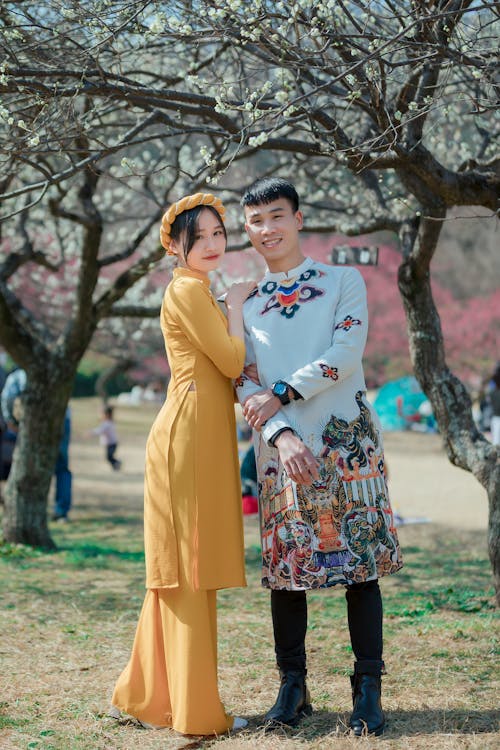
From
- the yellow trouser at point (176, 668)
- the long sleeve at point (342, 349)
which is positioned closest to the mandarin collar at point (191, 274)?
the long sleeve at point (342, 349)

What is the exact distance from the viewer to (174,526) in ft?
11.0

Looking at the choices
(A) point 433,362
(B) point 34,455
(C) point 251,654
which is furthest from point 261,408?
(B) point 34,455

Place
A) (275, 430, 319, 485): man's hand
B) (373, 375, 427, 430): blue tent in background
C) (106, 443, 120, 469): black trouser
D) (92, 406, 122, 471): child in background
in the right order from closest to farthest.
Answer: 1. (275, 430, 319, 485): man's hand
2. (92, 406, 122, 471): child in background
3. (106, 443, 120, 469): black trouser
4. (373, 375, 427, 430): blue tent in background

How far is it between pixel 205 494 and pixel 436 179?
7.21 feet

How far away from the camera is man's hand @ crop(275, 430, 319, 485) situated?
320 centimetres

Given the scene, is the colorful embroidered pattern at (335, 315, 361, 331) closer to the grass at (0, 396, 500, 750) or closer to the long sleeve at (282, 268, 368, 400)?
the long sleeve at (282, 268, 368, 400)

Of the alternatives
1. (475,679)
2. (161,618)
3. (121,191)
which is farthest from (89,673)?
(121,191)

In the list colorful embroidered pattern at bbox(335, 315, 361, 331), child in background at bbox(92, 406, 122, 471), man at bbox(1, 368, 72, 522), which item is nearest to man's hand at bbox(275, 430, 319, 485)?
colorful embroidered pattern at bbox(335, 315, 361, 331)

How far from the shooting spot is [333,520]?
3270mm

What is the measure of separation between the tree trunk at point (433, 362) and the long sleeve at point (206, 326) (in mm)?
2198

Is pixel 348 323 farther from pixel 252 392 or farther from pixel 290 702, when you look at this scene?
pixel 290 702

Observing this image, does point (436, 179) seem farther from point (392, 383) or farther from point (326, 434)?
point (392, 383)

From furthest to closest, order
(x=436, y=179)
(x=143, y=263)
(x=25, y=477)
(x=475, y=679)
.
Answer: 1. (x=25, y=477)
2. (x=143, y=263)
3. (x=436, y=179)
4. (x=475, y=679)

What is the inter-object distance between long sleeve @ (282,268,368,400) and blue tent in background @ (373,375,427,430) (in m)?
20.1
